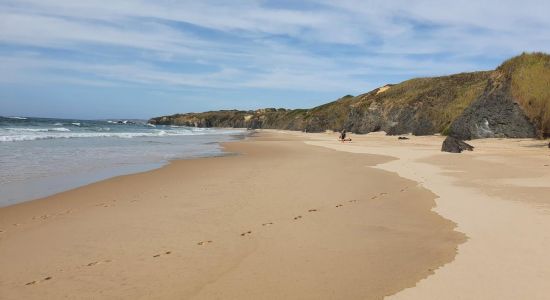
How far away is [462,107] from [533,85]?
699 inches

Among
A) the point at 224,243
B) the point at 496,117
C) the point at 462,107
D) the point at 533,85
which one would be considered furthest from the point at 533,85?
the point at 224,243

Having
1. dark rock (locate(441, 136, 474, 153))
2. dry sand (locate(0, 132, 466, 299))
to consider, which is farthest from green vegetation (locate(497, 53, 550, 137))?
dry sand (locate(0, 132, 466, 299))

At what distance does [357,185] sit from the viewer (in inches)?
470

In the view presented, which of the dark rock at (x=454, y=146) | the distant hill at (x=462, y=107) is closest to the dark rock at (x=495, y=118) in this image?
the distant hill at (x=462, y=107)

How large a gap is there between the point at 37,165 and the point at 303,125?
77.0m

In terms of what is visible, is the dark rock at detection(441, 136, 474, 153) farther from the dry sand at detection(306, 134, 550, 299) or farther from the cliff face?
the dry sand at detection(306, 134, 550, 299)

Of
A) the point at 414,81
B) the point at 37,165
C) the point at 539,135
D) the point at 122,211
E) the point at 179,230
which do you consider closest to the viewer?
the point at 179,230

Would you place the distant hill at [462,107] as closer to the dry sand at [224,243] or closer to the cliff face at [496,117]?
the cliff face at [496,117]

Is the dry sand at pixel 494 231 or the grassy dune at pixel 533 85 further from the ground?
the grassy dune at pixel 533 85

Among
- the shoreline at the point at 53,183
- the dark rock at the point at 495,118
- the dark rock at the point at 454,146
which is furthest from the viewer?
the dark rock at the point at 495,118

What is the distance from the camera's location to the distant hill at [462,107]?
2878 cm

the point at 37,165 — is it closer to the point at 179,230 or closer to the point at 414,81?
the point at 179,230

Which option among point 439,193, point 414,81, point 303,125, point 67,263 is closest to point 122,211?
point 67,263

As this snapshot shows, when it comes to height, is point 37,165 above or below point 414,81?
below
